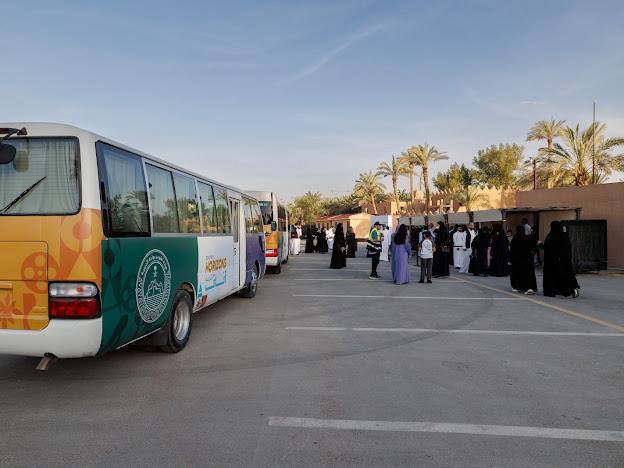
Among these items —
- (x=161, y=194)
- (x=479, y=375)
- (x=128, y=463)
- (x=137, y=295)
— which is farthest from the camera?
(x=161, y=194)

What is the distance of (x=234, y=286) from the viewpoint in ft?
28.6

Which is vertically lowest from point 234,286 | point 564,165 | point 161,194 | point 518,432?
point 518,432

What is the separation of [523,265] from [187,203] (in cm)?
851

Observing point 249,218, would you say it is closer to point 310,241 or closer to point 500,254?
point 500,254

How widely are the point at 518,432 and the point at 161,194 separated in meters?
→ 4.27

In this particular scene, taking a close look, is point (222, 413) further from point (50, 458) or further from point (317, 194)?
point (317, 194)

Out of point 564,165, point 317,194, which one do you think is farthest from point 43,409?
point 317,194

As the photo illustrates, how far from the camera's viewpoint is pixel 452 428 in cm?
374

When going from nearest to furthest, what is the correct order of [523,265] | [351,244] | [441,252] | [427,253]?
[523,265] → [427,253] → [441,252] → [351,244]

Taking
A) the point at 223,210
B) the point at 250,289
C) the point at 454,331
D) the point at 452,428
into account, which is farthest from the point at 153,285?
the point at 250,289

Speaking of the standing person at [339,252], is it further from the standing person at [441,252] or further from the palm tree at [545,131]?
the palm tree at [545,131]

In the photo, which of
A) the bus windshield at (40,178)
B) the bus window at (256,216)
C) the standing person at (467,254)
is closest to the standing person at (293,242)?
the standing person at (467,254)

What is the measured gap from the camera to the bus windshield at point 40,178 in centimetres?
409

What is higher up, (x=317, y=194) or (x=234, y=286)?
(x=317, y=194)
